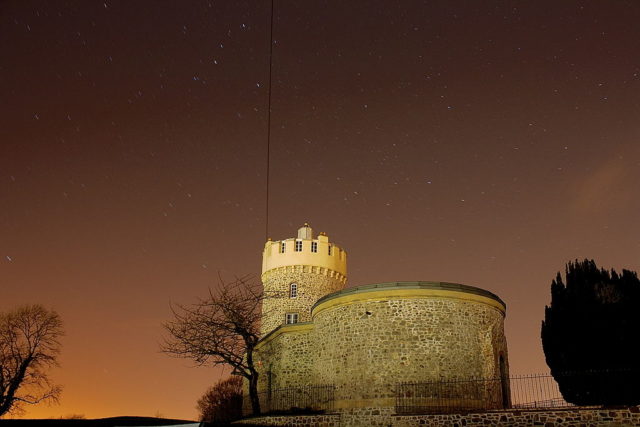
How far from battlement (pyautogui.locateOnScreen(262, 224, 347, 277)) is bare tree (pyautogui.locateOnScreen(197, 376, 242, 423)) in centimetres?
2300

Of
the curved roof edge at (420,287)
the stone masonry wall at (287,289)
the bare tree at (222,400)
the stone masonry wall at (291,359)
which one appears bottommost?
the bare tree at (222,400)

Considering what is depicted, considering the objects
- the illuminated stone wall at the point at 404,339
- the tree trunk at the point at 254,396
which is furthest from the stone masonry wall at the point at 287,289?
the illuminated stone wall at the point at 404,339

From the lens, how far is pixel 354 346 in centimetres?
2066

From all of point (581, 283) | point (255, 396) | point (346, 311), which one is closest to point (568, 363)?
point (581, 283)

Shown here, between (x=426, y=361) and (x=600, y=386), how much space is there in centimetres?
618

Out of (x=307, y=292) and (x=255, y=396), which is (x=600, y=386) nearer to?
(x=255, y=396)

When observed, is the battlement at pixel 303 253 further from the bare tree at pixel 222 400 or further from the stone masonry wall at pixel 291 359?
the bare tree at pixel 222 400

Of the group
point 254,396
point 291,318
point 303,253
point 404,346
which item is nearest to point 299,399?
point 254,396

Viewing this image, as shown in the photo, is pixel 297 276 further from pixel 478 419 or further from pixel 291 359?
pixel 478 419

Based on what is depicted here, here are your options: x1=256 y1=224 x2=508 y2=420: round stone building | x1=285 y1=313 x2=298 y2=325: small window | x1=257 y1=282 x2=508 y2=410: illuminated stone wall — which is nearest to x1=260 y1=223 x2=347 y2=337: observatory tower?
x1=285 y1=313 x2=298 y2=325: small window

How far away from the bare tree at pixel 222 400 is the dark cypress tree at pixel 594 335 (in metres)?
38.5

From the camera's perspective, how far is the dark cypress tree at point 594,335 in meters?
19.4

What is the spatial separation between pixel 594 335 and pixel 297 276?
63.8 feet

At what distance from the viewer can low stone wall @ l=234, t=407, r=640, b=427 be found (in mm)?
15227
